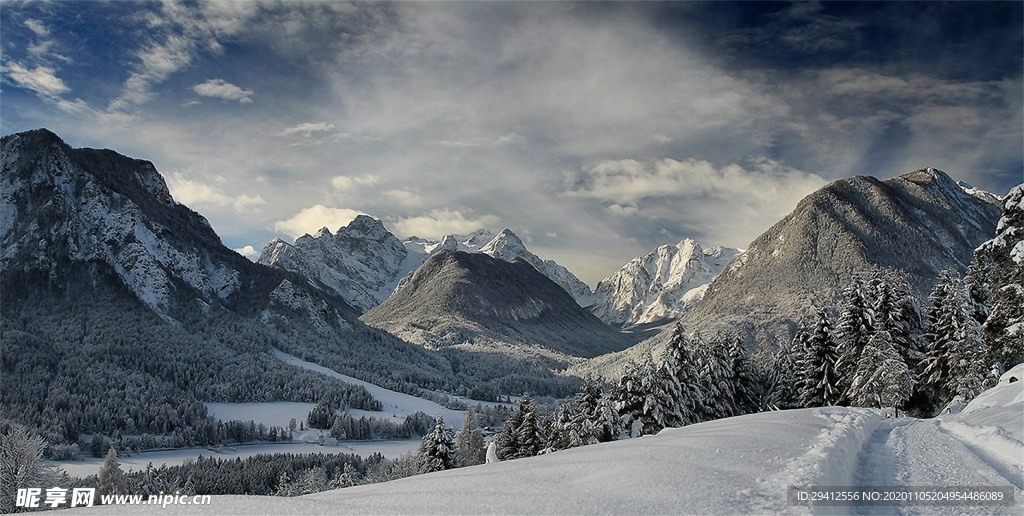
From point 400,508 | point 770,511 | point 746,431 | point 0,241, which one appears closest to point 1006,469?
point 746,431

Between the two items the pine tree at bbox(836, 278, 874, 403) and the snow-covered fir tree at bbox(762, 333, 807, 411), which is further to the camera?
the snow-covered fir tree at bbox(762, 333, 807, 411)

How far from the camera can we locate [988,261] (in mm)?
22297

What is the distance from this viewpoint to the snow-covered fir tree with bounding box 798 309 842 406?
125 feet

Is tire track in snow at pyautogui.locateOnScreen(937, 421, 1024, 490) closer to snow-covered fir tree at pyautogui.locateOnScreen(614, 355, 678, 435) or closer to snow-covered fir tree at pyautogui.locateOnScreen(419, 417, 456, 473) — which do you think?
snow-covered fir tree at pyautogui.locateOnScreen(614, 355, 678, 435)

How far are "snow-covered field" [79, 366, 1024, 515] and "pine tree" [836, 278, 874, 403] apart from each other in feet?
81.2

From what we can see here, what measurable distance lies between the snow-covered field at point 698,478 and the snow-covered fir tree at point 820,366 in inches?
1027

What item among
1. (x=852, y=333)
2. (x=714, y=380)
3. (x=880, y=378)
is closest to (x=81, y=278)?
(x=714, y=380)

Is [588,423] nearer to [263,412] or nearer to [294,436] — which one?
[294,436]

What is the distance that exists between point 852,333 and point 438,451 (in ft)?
101

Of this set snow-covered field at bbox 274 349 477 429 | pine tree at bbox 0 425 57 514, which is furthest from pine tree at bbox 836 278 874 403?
snow-covered field at bbox 274 349 477 429

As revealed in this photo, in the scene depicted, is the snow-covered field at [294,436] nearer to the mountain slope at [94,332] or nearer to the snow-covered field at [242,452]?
the snow-covered field at [242,452]

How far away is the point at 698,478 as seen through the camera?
8.43 metres

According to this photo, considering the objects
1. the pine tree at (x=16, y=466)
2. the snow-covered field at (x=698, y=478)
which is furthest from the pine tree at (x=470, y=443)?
the snow-covered field at (x=698, y=478)

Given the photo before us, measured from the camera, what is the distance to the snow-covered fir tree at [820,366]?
38.0 metres
